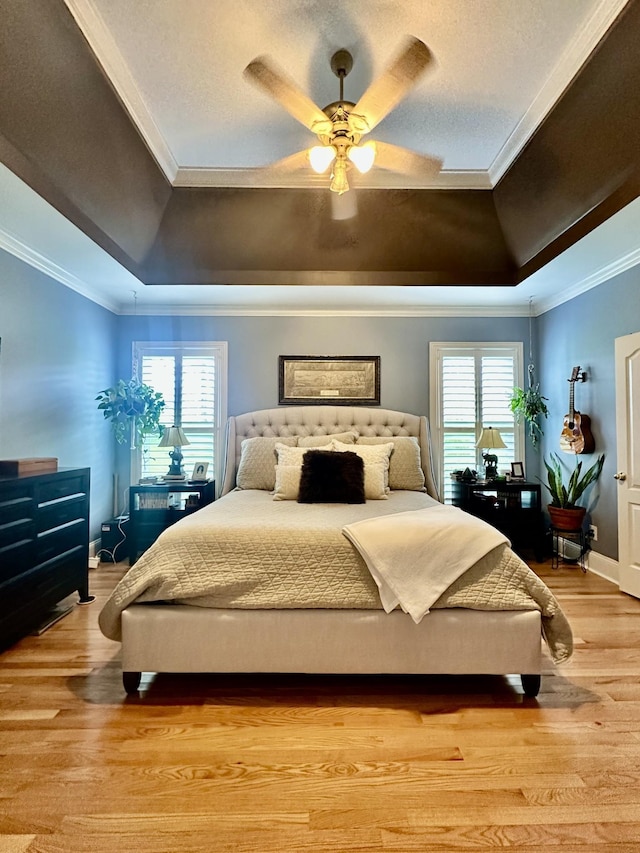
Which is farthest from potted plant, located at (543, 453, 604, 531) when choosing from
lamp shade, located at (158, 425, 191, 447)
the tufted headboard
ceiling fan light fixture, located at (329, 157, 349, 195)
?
lamp shade, located at (158, 425, 191, 447)

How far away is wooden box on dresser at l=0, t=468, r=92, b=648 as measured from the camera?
2625mm

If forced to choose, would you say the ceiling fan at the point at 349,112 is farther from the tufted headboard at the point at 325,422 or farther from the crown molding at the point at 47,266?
the tufted headboard at the point at 325,422

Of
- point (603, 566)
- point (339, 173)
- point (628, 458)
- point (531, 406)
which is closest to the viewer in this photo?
point (339, 173)

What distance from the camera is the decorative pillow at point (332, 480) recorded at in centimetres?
337

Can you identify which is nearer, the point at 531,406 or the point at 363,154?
the point at 363,154

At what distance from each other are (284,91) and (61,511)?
111 inches

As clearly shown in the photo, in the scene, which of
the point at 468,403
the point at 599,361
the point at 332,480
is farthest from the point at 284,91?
the point at 468,403

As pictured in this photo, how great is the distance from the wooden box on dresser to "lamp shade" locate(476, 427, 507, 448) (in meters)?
3.61

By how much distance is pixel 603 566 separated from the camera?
4102 mm

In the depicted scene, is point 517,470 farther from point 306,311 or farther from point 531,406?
point 306,311

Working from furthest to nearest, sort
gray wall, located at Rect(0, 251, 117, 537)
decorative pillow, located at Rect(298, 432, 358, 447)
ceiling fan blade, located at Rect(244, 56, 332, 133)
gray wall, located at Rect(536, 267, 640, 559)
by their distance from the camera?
decorative pillow, located at Rect(298, 432, 358, 447), gray wall, located at Rect(536, 267, 640, 559), gray wall, located at Rect(0, 251, 117, 537), ceiling fan blade, located at Rect(244, 56, 332, 133)

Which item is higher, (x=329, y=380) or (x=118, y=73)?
(x=118, y=73)

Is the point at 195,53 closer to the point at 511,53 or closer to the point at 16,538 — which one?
the point at 511,53

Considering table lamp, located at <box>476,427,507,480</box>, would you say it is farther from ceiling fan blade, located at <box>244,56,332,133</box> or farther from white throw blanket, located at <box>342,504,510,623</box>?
ceiling fan blade, located at <box>244,56,332,133</box>
